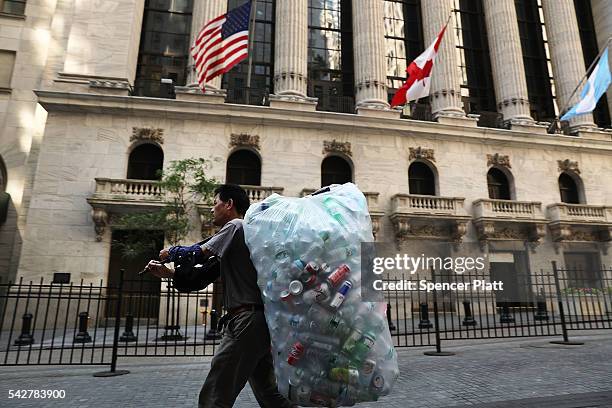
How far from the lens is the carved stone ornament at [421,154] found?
69.2 feet

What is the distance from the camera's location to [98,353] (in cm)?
→ 968

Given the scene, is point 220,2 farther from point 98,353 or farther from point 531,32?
point 531,32

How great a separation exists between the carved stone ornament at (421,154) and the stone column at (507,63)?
599cm

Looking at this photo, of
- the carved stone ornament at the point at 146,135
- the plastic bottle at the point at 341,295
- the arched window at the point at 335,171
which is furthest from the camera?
the arched window at the point at 335,171

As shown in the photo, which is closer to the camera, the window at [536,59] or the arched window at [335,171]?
the arched window at [335,171]

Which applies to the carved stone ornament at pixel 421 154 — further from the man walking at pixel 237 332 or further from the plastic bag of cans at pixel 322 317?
the plastic bag of cans at pixel 322 317

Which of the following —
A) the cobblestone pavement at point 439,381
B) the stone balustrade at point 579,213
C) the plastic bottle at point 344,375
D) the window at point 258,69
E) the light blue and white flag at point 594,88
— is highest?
the window at point 258,69

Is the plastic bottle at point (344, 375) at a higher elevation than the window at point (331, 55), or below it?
below

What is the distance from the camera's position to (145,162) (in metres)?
19.1

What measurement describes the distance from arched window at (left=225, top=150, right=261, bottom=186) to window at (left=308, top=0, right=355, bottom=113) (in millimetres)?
5614

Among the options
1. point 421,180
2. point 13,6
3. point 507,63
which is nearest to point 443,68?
point 507,63

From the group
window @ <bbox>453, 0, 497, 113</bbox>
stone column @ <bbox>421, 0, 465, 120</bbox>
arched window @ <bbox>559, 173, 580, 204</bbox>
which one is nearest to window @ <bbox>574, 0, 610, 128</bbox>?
arched window @ <bbox>559, 173, 580, 204</bbox>

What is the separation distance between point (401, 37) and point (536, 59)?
10.1 m

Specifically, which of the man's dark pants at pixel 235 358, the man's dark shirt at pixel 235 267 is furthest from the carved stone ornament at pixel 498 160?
the man's dark pants at pixel 235 358
